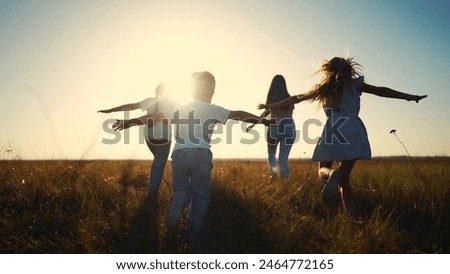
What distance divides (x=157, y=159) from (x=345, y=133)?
2520 mm

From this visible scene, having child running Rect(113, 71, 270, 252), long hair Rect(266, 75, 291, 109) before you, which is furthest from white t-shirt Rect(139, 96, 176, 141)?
long hair Rect(266, 75, 291, 109)

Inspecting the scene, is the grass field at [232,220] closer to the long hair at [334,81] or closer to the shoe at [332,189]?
the shoe at [332,189]

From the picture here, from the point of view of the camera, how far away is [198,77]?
4465 mm

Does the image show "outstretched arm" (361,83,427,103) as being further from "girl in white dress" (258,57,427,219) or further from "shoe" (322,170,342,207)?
"shoe" (322,170,342,207)

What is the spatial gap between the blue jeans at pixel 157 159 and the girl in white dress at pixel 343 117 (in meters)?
2.02

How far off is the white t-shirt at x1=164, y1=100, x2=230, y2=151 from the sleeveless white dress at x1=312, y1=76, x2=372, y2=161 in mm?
1318

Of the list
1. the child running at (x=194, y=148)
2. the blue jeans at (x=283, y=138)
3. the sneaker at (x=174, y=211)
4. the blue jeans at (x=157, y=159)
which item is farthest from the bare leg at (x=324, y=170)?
the blue jeans at (x=283, y=138)

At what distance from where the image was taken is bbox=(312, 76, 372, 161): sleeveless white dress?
4.89 meters

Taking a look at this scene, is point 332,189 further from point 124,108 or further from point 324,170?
point 124,108

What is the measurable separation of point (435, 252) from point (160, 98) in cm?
387

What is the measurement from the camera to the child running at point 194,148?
13.6 feet

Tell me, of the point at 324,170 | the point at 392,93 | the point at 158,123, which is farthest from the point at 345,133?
the point at 158,123
